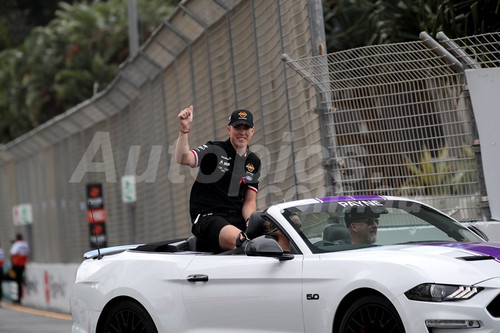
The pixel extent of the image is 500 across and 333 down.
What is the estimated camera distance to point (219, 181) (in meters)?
8.94

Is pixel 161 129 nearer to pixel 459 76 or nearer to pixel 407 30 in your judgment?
pixel 407 30

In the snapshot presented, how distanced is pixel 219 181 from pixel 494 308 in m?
3.11

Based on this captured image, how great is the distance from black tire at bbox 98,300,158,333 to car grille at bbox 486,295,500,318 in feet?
9.61

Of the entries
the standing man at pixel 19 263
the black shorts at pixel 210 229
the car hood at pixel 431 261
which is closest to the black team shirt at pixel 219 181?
the black shorts at pixel 210 229

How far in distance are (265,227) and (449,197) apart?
288 centimetres

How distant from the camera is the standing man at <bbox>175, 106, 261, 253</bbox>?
8.75 meters

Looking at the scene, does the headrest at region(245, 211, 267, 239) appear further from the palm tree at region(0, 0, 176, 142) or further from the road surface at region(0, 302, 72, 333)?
the palm tree at region(0, 0, 176, 142)

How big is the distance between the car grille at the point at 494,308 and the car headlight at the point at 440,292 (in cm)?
10

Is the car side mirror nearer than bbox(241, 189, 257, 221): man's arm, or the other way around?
the car side mirror

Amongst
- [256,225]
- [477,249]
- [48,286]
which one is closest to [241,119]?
[256,225]

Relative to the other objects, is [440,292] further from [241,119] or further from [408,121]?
[408,121]

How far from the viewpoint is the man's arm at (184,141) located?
870 cm

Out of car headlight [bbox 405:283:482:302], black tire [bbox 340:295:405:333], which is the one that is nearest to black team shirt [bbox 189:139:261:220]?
black tire [bbox 340:295:405:333]

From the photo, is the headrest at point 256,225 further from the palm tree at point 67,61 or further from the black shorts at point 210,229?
the palm tree at point 67,61
